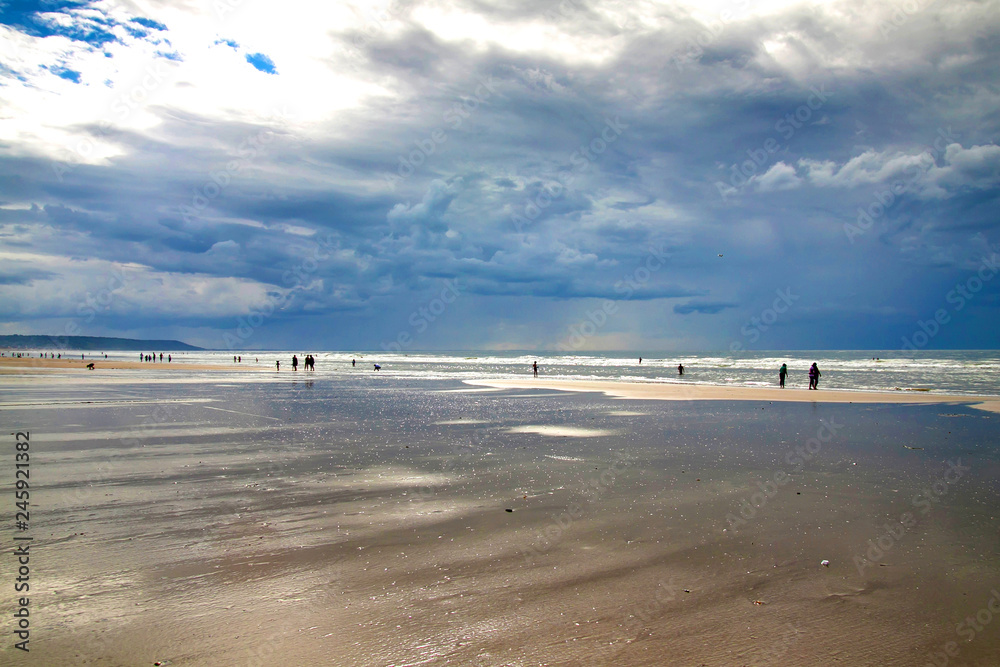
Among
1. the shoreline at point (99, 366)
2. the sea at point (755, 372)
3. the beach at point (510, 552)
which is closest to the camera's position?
the beach at point (510, 552)

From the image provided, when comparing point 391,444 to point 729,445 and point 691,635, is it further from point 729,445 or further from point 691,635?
point 691,635

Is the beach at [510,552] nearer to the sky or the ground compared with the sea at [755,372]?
nearer to the ground

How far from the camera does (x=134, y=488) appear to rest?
1049 centimetres

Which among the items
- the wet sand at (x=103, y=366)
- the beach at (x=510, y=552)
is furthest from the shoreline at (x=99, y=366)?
the beach at (x=510, y=552)

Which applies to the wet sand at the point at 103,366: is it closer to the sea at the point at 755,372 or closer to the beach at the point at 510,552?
the sea at the point at 755,372

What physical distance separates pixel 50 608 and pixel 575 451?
36.7 ft

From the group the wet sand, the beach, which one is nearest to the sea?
the wet sand

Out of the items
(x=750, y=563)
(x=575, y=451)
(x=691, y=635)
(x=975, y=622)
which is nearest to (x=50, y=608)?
(x=691, y=635)

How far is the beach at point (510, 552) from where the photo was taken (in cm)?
503

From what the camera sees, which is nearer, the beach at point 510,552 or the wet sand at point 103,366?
the beach at point 510,552

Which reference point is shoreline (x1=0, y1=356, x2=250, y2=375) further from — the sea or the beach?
the beach

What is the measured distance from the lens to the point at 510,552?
23.7 feet

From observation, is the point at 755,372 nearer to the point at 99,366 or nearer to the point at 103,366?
the point at 103,366

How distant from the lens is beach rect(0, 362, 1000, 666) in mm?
5031
